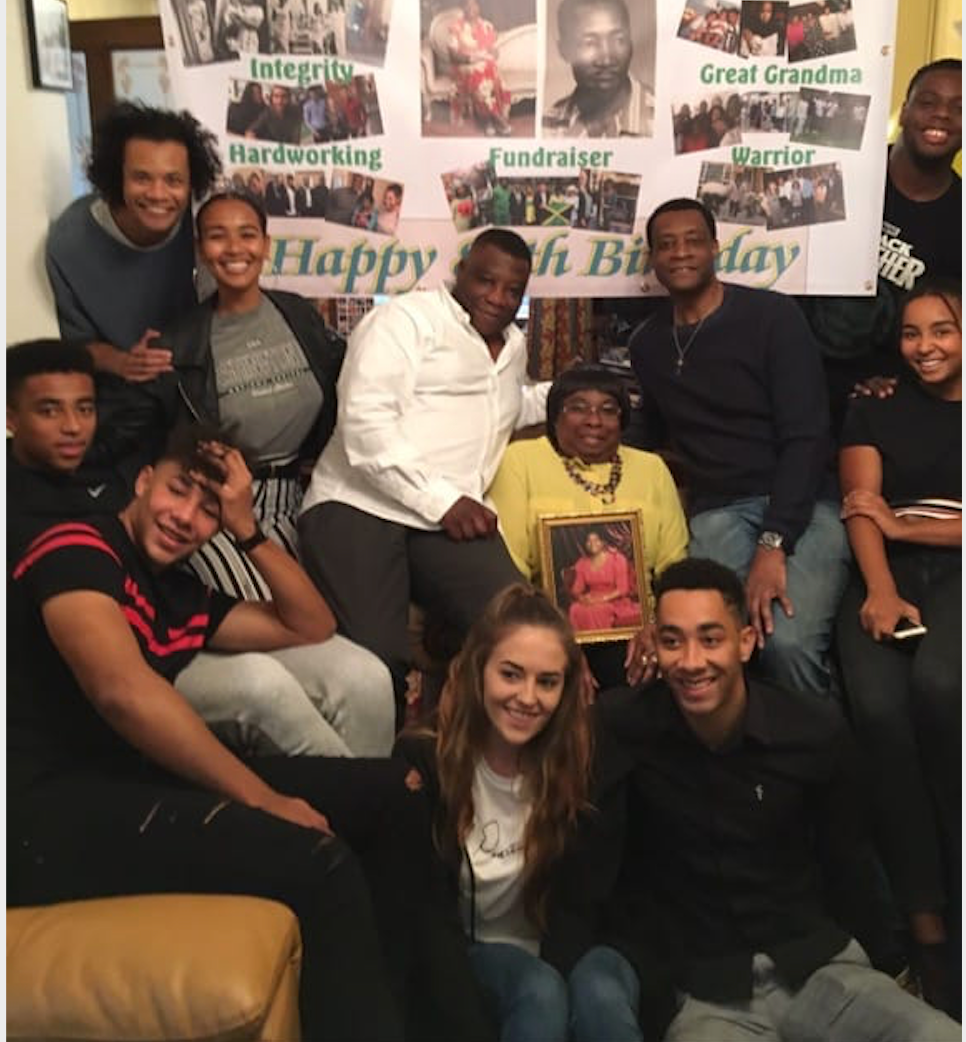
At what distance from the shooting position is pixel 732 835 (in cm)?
182

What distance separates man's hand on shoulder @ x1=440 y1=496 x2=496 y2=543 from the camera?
7.84 feet

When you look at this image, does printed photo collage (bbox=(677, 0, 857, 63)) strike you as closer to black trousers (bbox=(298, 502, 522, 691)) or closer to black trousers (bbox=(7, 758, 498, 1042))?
black trousers (bbox=(298, 502, 522, 691))

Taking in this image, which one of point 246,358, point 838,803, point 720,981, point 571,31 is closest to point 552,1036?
point 720,981

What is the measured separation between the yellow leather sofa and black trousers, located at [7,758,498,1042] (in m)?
0.10

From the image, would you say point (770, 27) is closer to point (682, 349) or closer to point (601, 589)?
point (682, 349)

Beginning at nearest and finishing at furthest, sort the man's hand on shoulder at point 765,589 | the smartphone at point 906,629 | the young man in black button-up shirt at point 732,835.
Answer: the young man in black button-up shirt at point 732,835 → the smartphone at point 906,629 → the man's hand on shoulder at point 765,589

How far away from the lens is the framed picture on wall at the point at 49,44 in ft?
8.04

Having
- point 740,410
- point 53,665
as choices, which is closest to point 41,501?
point 53,665

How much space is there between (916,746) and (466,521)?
987 millimetres

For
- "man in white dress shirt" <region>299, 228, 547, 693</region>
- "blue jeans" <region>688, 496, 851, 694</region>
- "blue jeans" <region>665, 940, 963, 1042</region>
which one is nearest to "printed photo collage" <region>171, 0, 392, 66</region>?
"man in white dress shirt" <region>299, 228, 547, 693</region>

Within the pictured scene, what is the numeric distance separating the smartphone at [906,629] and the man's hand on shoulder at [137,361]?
157 centimetres

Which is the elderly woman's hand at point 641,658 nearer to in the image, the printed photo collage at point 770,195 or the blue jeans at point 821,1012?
the blue jeans at point 821,1012

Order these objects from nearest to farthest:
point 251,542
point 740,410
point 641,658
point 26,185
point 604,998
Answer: point 604,998
point 251,542
point 641,658
point 26,185
point 740,410

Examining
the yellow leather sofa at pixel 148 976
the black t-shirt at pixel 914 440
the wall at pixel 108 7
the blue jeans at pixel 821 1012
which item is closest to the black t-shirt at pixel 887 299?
the black t-shirt at pixel 914 440
